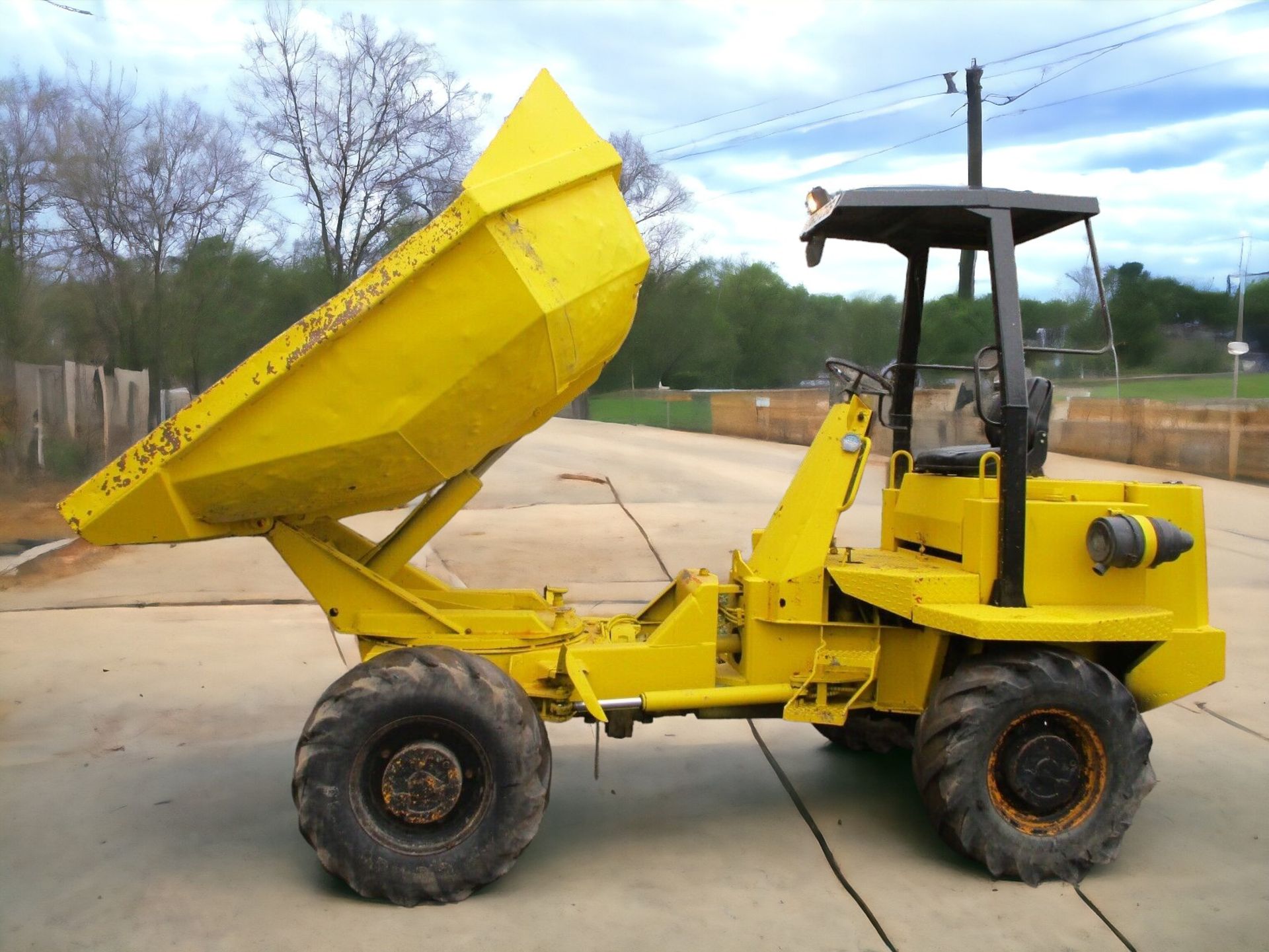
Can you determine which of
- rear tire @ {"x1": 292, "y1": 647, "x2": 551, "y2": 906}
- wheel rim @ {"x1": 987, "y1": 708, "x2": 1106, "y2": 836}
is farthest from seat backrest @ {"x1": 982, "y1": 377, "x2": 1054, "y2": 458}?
rear tire @ {"x1": 292, "y1": 647, "x2": 551, "y2": 906}

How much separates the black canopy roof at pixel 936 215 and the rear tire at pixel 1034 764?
5.96ft

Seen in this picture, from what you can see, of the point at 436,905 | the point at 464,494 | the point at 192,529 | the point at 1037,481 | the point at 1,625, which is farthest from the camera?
the point at 1,625

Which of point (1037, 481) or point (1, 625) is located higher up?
point (1037, 481)

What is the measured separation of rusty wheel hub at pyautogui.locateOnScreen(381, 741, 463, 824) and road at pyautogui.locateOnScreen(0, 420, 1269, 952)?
332 mm

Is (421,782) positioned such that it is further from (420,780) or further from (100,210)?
(100,210)

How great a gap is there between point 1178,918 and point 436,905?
2645 millimetres

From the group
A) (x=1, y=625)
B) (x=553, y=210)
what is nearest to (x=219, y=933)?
(x=553, y=210)

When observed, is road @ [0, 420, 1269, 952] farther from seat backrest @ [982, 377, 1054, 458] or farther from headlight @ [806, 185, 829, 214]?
headlight @ [806, 185, 829, 214]

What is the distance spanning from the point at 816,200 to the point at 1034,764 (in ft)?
8.14

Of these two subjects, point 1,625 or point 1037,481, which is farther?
point 1,625

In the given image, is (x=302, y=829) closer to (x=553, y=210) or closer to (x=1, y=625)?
(x=553, y=210)

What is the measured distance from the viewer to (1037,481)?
Result: 429cm

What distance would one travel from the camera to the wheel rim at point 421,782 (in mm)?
3809

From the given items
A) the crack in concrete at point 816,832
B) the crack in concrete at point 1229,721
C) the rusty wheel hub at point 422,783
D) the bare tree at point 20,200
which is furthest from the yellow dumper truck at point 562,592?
the bare tree at point 20,200
